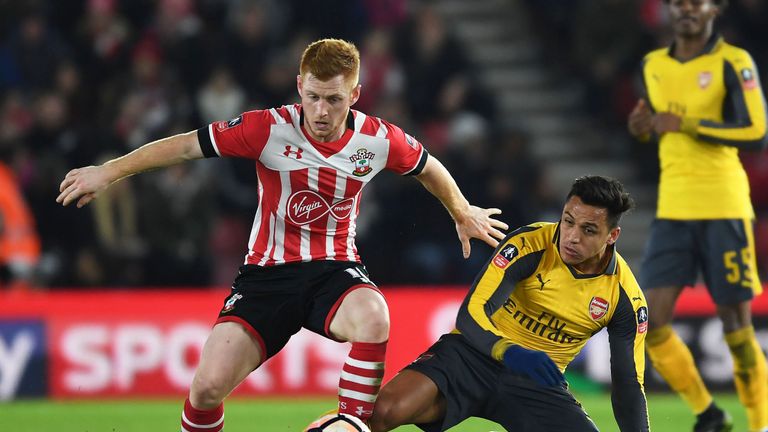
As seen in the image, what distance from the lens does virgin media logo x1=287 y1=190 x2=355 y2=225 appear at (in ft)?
18.9

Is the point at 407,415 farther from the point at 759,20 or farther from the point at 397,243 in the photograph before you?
the point at 759,20

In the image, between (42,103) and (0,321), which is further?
(42,103)

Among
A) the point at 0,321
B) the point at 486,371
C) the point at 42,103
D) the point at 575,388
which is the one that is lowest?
the point at 575,388

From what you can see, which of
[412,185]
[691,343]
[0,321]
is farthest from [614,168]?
[0,321]

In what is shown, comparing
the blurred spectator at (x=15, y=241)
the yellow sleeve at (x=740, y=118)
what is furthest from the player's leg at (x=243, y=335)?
the blurred spectator at (x=15, y=241)

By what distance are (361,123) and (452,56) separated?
621 cm

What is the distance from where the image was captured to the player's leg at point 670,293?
692 centimetres

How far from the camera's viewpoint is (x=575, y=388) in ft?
31.5

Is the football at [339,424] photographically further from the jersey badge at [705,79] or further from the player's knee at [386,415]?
the jersey badge at [705,79]

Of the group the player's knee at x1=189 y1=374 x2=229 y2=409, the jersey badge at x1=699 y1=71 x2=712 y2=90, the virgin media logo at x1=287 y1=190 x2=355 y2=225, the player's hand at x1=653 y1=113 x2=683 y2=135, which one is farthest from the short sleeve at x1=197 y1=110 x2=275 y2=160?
the jersey badge at x1=699 y1=71 x2=712 y2=90

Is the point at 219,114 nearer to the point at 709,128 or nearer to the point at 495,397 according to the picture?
the point at 709,128

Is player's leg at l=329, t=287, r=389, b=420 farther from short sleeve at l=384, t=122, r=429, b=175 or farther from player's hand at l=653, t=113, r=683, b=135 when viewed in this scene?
player's hand at l=653, t=113, r=683, b=135

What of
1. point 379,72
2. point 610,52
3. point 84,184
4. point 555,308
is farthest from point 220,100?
point 555,308

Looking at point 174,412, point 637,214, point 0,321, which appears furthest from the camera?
point 637,214
